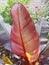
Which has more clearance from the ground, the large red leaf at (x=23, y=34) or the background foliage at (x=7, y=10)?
the large red leaf at (x=23, y=34)

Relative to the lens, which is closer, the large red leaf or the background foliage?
the large red leaf

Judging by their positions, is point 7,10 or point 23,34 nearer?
point 23,34

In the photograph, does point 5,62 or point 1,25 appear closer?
point 5,62

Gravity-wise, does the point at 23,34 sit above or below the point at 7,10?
above

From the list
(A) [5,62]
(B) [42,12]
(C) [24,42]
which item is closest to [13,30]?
(C) [24,42]

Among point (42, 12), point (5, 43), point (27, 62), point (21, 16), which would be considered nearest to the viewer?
point (21, 16)

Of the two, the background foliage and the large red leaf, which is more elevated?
the large red leaf

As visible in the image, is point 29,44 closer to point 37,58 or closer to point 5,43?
point 37,58

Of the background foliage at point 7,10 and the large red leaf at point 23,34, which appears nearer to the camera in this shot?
the large red leaf at point 23,34
